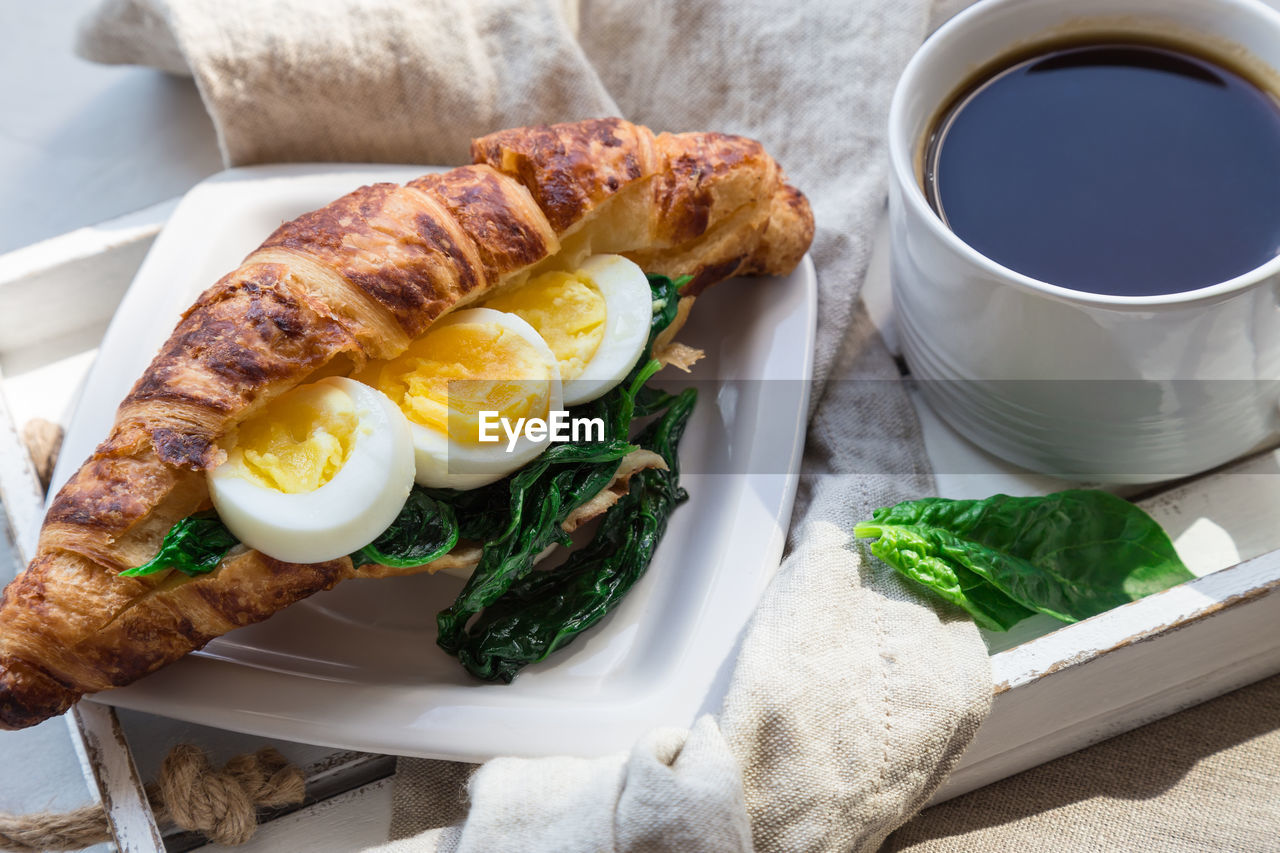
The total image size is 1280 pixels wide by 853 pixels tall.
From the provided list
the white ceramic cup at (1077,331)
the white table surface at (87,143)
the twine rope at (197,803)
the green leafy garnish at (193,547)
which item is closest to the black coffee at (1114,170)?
the white ceramic cup at (1077,331)

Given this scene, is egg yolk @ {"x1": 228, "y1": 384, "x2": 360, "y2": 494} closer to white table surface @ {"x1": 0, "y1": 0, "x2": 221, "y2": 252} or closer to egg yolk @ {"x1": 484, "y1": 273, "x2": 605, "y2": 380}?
egg yolk @ {"x1": 484, "y1": 273, "x2": 605, "y2": 380}

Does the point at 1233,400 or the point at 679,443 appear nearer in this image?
the point at 1233,400

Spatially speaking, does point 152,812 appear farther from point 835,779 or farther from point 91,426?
point 835,779

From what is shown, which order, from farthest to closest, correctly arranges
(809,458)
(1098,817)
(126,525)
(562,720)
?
(809,458), (1098,817), (562,720), (126,525)

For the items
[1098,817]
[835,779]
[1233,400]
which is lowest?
[1098,817]

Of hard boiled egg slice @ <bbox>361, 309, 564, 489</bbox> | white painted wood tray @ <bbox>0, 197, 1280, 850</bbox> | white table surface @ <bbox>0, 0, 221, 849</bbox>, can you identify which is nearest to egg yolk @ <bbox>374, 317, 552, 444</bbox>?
hard boiled egg slice @ <bbox>361, 309, 564, 489</bbox>

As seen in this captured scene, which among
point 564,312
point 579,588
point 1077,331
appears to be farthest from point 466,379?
point 1077,331

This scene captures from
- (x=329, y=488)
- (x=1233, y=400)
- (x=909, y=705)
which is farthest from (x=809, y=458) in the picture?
(x=329, y=488)
